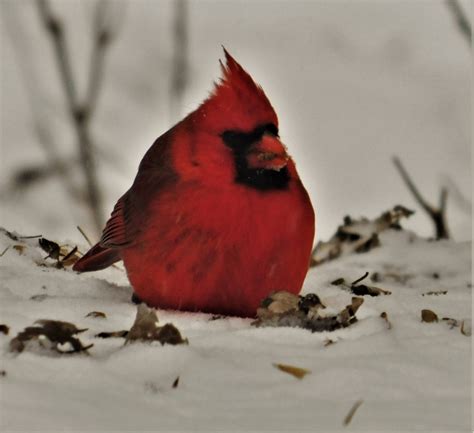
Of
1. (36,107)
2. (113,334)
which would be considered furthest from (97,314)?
(36,107)

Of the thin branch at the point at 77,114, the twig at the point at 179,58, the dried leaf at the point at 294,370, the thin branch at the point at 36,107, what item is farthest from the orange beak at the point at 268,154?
the thin branch at the point at 36,107

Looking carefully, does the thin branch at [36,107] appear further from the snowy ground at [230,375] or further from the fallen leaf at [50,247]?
the snowy ground at [230,375]

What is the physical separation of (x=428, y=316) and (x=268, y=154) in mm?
609

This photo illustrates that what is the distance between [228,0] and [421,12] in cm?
148

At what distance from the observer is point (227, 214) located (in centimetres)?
278

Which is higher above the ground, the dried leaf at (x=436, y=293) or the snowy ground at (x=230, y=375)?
the dried leaf at (x=436, y=293)

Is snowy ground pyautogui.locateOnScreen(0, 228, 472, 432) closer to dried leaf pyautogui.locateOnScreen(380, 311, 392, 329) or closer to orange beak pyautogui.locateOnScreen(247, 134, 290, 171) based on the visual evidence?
dried leaf pyautogui.locateOnScreen(380, 311, 392, 329)

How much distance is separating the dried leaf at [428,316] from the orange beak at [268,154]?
1.80ft

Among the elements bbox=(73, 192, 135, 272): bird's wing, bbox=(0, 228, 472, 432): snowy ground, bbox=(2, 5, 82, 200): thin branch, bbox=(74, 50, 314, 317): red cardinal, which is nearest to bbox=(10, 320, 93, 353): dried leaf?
bbox=(0, 228, 472, 432): snowy ground

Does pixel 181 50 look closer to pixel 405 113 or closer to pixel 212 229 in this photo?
pixel 212 229

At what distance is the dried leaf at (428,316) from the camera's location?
280cm

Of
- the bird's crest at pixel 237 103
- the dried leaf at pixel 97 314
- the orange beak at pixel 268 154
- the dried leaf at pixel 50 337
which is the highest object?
the bird's crest at pixel 237 103

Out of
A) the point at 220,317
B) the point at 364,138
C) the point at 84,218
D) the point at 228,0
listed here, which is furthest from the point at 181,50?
the point at 228,0

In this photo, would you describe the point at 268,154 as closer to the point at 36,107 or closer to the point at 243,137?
the point at 243,137
